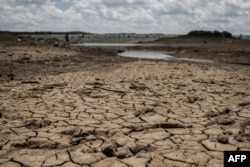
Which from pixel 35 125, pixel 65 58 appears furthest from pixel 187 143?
pixel 65 58

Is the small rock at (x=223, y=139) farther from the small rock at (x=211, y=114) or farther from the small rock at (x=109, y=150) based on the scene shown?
the small rock at (x=109, y=150)

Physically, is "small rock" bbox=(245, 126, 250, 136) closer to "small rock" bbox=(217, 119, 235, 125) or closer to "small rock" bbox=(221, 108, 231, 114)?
"small rock" bbox=(217, 119, 235, 125)

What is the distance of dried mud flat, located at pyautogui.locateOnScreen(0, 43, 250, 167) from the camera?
11.3ft

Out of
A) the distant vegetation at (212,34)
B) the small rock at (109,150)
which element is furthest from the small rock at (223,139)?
the distant vegetation at (212,34)

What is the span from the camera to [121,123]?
15.0ft

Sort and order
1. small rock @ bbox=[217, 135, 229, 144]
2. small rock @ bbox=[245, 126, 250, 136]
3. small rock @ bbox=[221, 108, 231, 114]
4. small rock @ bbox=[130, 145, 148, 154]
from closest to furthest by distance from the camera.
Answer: small rock @ bbox=[130, 145, 148, 154] → small rock @ bbox=[217, 135, 229, 144] → small rock @ bbox=[245, 126, 250, 136] → small rock @ bbox=[221, 108, 231, 114]

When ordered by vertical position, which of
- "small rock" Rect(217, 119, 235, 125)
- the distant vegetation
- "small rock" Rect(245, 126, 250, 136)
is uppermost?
the distant vegetation

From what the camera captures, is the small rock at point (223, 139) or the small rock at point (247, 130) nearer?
the small rock at point (223, 139)

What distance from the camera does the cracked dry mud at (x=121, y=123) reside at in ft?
11.3

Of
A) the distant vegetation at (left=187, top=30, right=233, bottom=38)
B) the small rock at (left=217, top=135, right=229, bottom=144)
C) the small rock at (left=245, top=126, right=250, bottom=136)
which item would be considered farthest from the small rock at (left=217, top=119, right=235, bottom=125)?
the distant vegetation at (left=187, top=30, right=233, bottom=38)

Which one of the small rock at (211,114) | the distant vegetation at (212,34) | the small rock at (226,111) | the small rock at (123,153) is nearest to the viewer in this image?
the small rock at (123,153)

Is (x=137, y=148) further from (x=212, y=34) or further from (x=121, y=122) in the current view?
(x=212, y=34)

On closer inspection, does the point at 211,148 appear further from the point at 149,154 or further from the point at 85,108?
the point at 85,108

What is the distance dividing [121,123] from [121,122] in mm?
51
